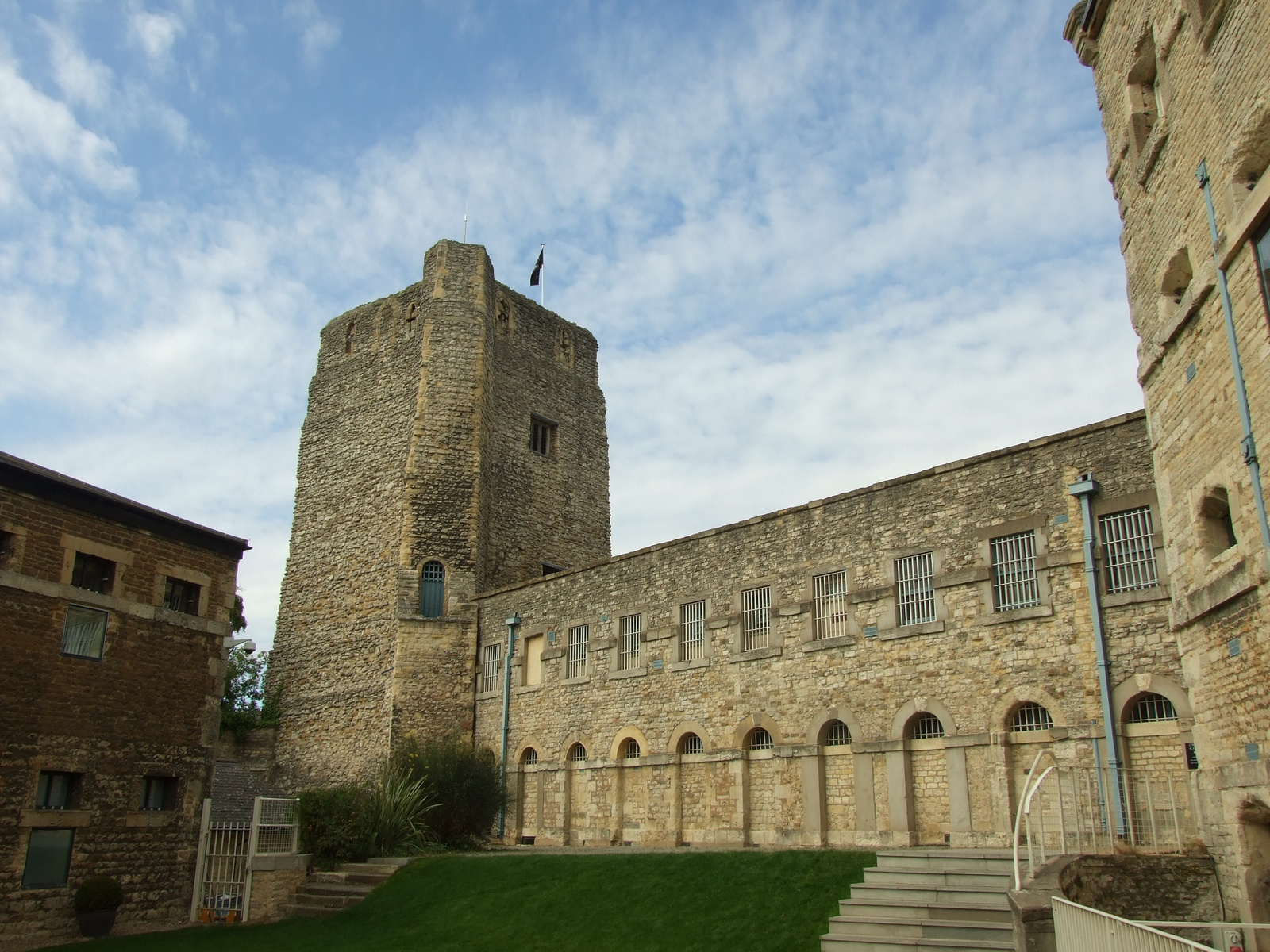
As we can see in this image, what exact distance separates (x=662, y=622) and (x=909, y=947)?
1054cm

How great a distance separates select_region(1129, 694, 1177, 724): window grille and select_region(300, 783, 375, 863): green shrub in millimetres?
13088

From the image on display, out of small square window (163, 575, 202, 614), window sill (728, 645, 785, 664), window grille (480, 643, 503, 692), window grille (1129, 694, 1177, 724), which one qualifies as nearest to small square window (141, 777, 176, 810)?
small square window (163, 575, 202, 614)

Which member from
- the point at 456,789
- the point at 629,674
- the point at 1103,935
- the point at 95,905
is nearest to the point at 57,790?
the point at 95,905

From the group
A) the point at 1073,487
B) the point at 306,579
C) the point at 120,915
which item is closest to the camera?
the point at 1073,487

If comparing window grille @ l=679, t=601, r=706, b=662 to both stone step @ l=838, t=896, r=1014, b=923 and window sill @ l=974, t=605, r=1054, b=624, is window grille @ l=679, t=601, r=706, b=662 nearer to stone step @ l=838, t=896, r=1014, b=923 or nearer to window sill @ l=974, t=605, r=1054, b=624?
window sill @ l=974, t=605, r=1054, b=624

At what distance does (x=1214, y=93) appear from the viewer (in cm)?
1072

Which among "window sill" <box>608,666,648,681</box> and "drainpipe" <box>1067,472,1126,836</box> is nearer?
"drainpipe" <box>1067,472,1126,836</box>

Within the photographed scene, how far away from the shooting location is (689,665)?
20125mm

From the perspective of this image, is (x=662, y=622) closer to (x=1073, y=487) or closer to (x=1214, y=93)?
(x=1073, y=487)

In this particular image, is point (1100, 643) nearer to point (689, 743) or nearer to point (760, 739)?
point (760, 739)

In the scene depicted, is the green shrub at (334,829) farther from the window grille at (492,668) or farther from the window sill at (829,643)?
the window sill at (829,643)

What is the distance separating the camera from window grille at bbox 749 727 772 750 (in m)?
18.5

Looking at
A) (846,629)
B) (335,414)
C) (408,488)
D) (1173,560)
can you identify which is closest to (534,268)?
(335,414)

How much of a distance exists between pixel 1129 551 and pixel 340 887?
44.7 ft
